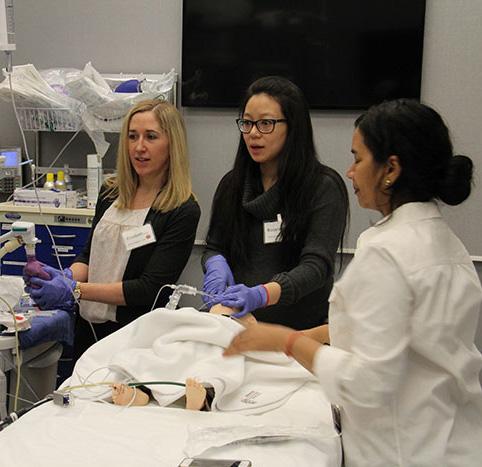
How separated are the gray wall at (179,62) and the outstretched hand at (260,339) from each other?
2337 mm

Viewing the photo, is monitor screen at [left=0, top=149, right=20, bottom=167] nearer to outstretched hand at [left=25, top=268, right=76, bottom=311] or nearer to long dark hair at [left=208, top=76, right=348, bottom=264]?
outstretched hand at [left=25, top=268, right=76, bottom=311]

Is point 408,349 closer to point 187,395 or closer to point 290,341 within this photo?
point 290,341

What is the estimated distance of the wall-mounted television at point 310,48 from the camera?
334 centimetres

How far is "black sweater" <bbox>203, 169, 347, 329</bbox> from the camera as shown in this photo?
73.4 inches

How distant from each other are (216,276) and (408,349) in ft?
2.78

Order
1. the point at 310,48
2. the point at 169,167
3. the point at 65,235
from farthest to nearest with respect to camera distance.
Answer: the point at 310,48 → the point at 65,235 → the point at 169,167

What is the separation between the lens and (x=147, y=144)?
2.18 metres

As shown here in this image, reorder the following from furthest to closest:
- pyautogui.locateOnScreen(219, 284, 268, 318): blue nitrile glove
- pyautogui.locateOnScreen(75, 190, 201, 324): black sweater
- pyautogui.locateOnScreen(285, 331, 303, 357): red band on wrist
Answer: pyautogui.locateOnScreen(75, 190, 201, 324): black sweater < pyautogui.locateOnScreen(219, 284, 268, 318): blue nitrile glove < pyautogui.locateOnScreen(285, 331, 303, 357): red band on wrist

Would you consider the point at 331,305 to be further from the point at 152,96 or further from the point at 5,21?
the point at 152,96

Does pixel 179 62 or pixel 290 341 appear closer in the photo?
pixel 290 341

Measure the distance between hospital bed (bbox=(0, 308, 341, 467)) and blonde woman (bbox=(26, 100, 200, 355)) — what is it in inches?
19.5

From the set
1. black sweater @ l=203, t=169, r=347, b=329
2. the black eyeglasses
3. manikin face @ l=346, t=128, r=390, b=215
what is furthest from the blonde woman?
manikin face @ l=346, t=128, r=390, b=215

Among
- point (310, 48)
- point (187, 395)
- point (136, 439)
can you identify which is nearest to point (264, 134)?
point (187, 395)

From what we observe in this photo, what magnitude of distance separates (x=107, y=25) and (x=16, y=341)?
2.42m
